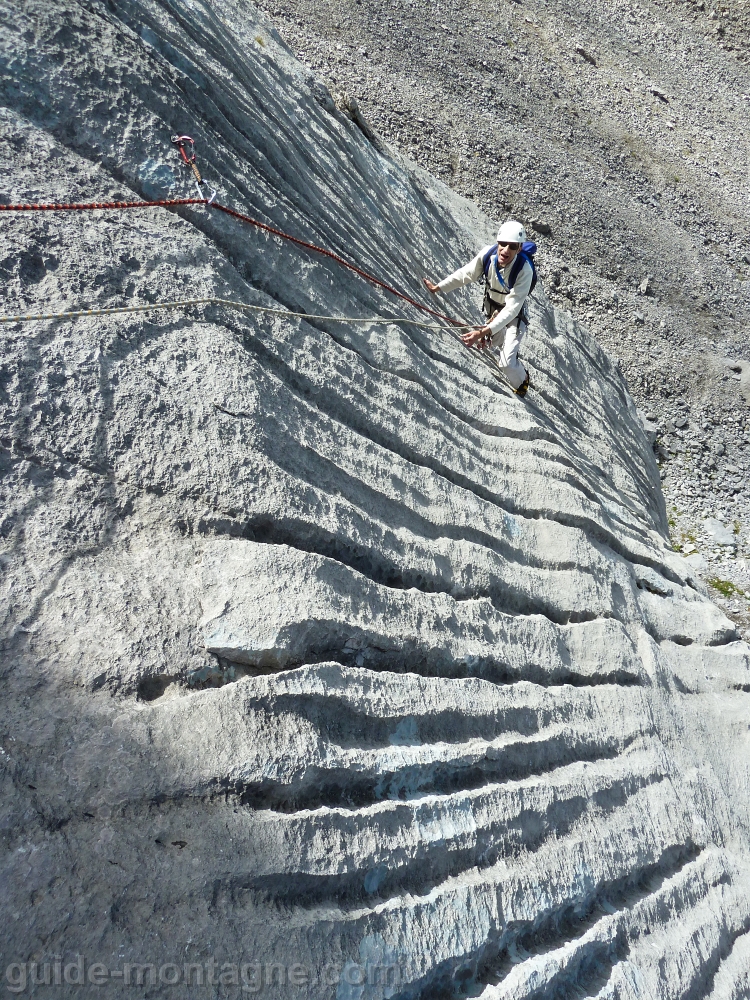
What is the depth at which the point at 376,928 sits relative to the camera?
2.09 meters

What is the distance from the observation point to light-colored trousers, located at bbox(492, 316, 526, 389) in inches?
191

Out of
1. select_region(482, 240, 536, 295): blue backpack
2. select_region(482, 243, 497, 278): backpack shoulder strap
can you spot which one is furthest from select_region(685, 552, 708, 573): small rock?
select_region(482, 243, 497, 278): backpack shoulder strap

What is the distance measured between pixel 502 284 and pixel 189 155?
248 centimetres

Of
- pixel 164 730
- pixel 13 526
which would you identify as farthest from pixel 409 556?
pixel 13 526

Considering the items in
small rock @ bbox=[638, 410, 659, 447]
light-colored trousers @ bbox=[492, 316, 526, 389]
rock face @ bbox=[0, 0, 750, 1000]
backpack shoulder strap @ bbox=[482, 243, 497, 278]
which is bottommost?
rock face @ bbox=[0, 0, 750, 1000]

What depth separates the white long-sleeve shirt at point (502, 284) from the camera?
15.7 ft

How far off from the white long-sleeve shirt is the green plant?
380cm

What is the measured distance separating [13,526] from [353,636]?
117 cm

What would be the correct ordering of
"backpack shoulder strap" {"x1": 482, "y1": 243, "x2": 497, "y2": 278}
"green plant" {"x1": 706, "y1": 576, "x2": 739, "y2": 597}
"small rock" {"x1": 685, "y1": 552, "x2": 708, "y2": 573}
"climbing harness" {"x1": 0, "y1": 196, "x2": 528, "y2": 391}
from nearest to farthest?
"climbing harness" {"x1": 0, "y1": 196, "x2": 528, "y2": 391}
"backpack shoulder strap" {"x1": 482, "y1": 243, "x2": 497, "y2": 278}
"small rock" {"x1": 685, "y1": 552, "x2": 708, "y2": 573}
"green plant" {"x1": 706, "y1": 576, "x2": 739, "y2": 597}

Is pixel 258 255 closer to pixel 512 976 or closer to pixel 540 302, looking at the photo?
pixel 512 976

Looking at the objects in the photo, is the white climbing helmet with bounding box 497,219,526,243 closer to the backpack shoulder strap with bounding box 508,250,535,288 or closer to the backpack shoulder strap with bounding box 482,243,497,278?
the backpack shoulder strap with bounding box 508,250,535,288

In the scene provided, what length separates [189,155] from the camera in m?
3.15

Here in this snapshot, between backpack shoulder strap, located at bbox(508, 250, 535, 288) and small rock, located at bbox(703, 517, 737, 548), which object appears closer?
backpack shoulder strap, located at bbox(508, 250, 535, 288)

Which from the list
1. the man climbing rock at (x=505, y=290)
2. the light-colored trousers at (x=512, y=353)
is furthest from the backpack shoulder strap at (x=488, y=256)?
the light-colored trousers at (x=512, y=353)
